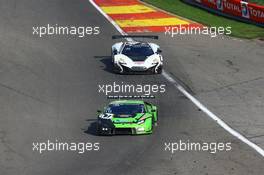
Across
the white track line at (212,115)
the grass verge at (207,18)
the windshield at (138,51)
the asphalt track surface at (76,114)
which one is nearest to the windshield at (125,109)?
the asphalt track surface at (76,114)

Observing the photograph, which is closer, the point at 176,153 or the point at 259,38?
the point at 176,153

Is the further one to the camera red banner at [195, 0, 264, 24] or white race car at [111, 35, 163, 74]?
red banner at [195, 0, 264, 24]

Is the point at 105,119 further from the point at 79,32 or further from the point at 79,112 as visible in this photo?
the point at 79,32

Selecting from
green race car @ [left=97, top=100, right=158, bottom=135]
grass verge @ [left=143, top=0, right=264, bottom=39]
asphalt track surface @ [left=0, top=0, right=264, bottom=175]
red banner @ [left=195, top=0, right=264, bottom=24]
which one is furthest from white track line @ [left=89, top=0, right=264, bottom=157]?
red banner @ [left=195, top=0, right=264, bottom=24]

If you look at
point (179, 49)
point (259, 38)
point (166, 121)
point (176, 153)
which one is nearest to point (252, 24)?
point (259, 38)

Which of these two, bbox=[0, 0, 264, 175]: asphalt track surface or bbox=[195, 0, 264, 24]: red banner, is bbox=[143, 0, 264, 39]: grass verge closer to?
bbox=[195, 0, 264, 24]: red banner

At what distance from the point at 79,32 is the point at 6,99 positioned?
1206cm

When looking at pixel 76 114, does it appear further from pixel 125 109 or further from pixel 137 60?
pixel 137 60

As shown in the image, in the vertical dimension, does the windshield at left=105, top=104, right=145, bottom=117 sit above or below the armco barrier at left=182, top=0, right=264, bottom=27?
above

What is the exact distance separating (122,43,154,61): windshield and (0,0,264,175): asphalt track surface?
3.16 ft

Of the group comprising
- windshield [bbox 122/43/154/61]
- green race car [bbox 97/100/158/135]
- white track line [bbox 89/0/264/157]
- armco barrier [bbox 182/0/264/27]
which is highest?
green race car [bbox 97/100/158/135]

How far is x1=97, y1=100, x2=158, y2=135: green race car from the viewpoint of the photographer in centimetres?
3084

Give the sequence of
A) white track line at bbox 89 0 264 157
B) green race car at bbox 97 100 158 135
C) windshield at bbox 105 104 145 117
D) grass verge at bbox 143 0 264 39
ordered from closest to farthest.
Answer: white track line at bbox 89 0 264 157 → green race car at bbox 97 100 158 135 → windshield at bbox 105 104 145 117 → grass verge at bbox 143 0 264 39

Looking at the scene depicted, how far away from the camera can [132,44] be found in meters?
41.0
